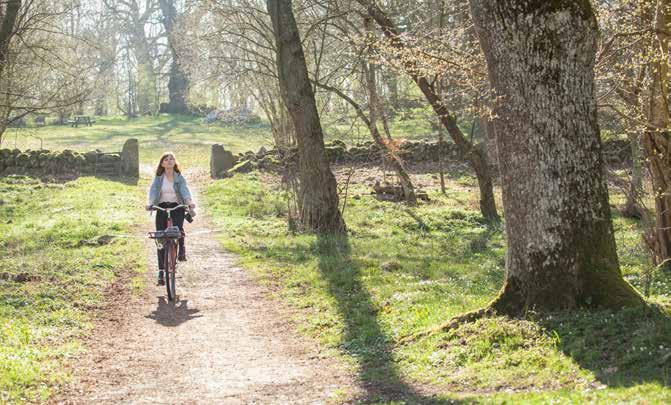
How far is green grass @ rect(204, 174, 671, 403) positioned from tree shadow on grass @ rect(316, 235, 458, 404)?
20 mm

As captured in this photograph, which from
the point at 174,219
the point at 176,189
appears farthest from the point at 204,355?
the point at 176,189

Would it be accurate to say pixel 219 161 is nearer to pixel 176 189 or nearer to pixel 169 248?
pixel 176 189

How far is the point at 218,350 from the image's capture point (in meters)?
8.93

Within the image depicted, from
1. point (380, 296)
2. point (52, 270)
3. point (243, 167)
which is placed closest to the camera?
point (380, 296)


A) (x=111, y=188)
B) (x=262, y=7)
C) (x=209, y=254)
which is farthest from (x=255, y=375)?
(x=111, y=188)

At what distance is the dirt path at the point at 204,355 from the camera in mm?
7289

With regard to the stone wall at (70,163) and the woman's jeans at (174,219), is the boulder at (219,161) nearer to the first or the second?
the stone wall at (70,163)

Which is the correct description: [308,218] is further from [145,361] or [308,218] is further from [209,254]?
[145,361]

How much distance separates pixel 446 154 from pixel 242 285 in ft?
69.5

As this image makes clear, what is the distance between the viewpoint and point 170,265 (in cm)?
1132

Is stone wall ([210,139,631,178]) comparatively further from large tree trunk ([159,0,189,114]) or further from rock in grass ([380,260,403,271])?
large tree trunk ([159,0,189,114])

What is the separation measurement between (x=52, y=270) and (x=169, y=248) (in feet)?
8.07

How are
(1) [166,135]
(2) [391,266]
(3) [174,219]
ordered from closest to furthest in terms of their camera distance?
(3) [174,219]
(2) [391,266]
(1) [166,135]

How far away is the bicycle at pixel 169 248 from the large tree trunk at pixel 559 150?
17.7ft
